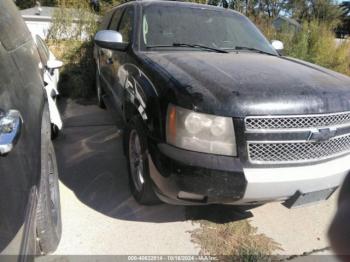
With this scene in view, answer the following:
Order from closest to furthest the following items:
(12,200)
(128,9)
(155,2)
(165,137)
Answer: (12,200) < (165,137) < (155,2) < (128,9)

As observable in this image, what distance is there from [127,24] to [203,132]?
2219 millimetres

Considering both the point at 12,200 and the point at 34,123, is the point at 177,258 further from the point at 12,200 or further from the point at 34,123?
the point at 12,200

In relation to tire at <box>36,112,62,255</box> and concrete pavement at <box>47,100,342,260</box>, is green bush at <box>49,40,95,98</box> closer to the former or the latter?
concrete pavement at <box>47,100,342,260</box>

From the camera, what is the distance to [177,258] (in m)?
2.61

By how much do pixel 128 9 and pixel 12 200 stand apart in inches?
135

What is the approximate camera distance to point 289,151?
2357 mm

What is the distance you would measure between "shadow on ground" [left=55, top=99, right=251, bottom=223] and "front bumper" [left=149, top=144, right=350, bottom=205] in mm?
737

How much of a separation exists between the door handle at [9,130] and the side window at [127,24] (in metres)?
2.33

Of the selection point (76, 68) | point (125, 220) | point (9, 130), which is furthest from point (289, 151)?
point (76, 68)

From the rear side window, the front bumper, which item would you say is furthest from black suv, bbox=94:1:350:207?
the rear side window

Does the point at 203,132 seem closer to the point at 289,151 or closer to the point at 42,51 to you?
the point at 289,151

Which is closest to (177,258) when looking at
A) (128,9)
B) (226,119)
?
(226,119)

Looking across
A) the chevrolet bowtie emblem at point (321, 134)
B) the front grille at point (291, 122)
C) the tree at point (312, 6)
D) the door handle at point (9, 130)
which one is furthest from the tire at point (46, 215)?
the tree at point (312, 6)

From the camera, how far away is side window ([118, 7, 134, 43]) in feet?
12.0
